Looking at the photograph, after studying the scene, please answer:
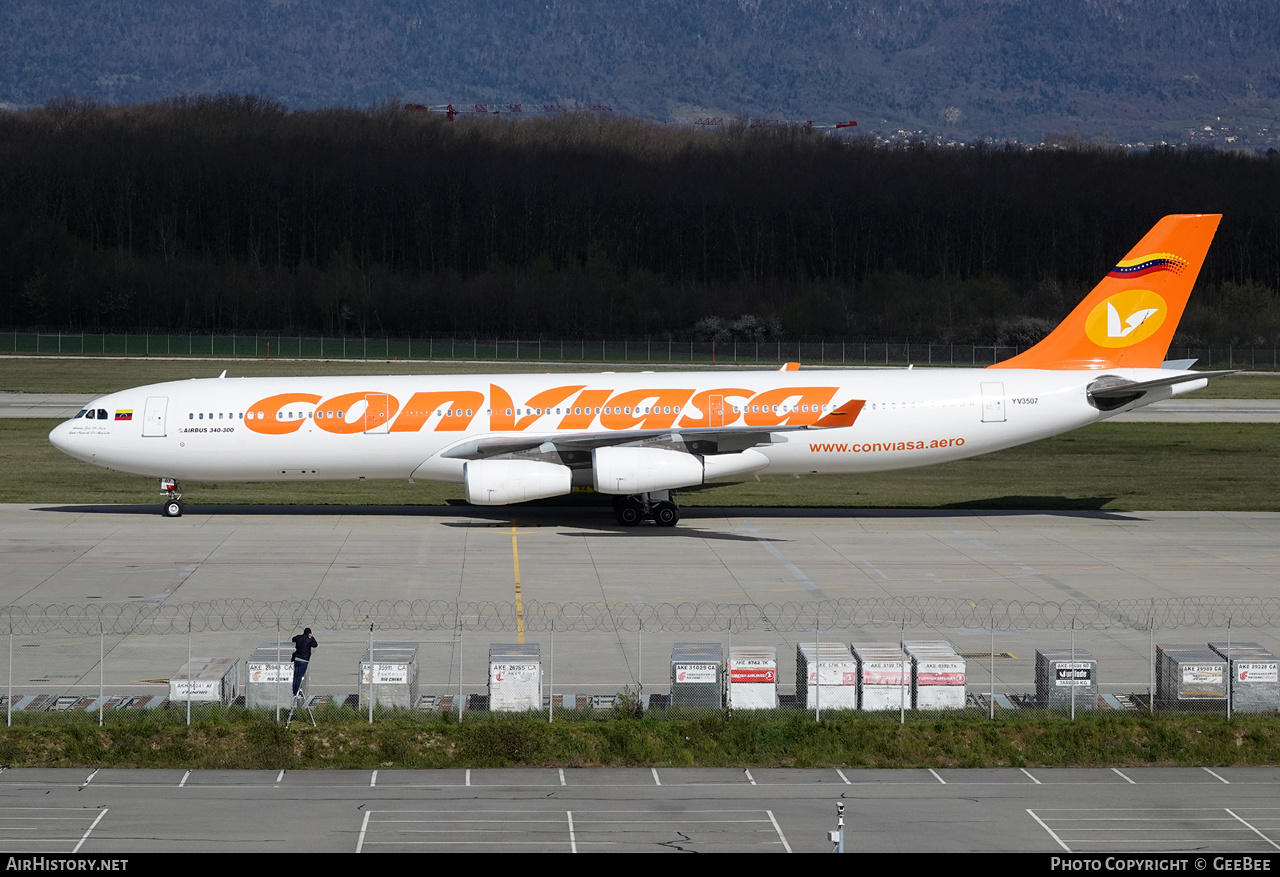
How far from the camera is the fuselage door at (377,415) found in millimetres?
38875

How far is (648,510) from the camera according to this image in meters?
39.4

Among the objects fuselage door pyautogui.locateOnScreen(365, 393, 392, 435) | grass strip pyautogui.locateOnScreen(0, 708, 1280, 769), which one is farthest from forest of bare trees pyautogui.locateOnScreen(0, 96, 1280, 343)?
grass strip pyautogui.locateOnScreen(0, 708, 1280, 769)

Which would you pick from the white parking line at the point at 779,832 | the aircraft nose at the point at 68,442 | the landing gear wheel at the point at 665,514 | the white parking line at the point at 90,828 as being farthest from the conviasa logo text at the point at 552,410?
the white parking line at the point at 779,832

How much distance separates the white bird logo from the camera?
41.0m

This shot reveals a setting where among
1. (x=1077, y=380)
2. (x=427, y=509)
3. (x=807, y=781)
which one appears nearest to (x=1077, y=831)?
(x=807, y=781)

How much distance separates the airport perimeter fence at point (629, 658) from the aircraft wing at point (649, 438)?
988 cm

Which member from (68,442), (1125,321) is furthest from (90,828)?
(1125,321)

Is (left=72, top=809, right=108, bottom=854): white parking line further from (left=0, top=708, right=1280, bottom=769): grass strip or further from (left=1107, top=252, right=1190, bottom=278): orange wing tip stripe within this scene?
(left=1107, top=252, right=1190, bottom=278): orange wing tip stripe

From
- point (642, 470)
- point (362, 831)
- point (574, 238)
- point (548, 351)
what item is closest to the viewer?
point (362, 831)

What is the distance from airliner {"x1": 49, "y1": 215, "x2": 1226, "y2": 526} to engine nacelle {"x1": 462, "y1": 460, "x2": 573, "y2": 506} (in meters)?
0.44

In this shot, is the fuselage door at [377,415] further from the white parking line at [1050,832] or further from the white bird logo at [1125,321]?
the white parking line at [1050,832]

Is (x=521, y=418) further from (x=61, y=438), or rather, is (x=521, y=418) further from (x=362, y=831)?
(x=362, y=831)

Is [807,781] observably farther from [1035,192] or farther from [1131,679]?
[1035,192]

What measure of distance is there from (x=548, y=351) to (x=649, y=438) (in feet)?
241
